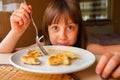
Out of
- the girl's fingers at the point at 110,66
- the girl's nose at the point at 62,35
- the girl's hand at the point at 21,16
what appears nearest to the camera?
the girl's fingers at the point at 110,66

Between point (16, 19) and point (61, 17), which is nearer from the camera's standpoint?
point (16, 19)

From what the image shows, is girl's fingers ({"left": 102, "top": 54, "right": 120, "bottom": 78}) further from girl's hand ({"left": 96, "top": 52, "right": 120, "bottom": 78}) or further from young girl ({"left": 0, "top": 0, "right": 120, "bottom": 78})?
young girl ({"left": 0, "top": 0, "right": 120, "bottom": 78})

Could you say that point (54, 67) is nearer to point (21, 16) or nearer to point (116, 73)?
point (116, 73)

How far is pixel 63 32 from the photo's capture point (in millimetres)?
1003

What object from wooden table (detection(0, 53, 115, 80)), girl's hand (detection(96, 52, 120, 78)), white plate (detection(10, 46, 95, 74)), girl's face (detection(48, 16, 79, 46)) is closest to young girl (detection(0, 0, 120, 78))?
girl's face (detection(48, 16, 79, 46))

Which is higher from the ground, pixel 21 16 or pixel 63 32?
pixel 21 16

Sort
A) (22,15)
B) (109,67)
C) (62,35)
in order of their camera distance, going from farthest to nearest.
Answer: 1. (62,35)
2. (22,15)
3. (109,67)

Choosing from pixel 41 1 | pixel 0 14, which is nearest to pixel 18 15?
pixel 0 14

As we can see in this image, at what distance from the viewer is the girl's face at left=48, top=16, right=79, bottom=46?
1.01 m

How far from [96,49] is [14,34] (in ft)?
1.62

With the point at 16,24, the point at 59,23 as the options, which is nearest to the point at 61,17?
the point at 59,23

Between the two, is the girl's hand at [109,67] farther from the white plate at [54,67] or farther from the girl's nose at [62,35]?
the girl's nose at [62,35]

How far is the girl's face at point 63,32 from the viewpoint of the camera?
1008 millimetres

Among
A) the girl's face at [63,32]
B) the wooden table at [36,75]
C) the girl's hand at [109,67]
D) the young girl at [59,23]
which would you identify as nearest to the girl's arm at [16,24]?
the young girl at [59,23]
